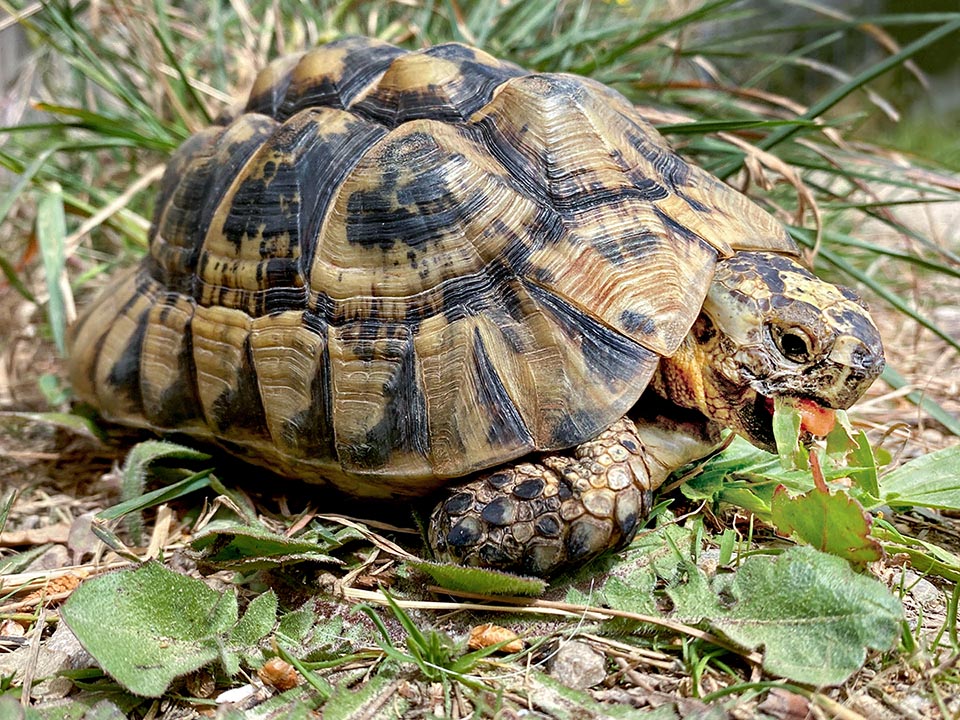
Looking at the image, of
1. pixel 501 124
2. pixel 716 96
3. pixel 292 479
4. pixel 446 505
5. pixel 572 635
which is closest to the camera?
pixel 572 635

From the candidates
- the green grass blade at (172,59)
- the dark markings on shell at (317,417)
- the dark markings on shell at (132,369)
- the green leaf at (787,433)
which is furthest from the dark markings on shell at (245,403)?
the green grass blade at (172,59)

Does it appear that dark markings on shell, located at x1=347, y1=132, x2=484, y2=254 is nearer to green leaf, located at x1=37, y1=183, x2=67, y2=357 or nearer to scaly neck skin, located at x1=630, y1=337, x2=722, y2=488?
scaly neck skin, located at x1=630, y1=337, x2=722, y2=488

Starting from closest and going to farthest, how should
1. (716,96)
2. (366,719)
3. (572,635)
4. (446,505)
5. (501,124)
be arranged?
(366,719) → (572,635) → (446,505) → (501,124) → (716,96)

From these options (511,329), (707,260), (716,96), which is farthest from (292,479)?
(716,96)

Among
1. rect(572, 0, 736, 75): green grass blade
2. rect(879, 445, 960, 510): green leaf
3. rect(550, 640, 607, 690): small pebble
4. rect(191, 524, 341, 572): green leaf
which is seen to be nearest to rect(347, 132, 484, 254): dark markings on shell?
rect(191, 524, 341, 572): green leaf

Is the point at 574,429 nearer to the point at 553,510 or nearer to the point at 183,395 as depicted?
the point at 553,510

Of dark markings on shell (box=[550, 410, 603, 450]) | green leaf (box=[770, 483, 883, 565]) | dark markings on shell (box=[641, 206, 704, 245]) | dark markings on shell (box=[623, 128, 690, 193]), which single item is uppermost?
dark markings on shell (box=[623, 128, 690, 193])

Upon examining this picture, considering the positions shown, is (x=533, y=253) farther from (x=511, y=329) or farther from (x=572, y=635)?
(x=572, y=635)

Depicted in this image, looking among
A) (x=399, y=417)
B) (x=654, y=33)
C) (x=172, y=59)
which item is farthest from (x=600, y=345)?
(x=172, y=59)
